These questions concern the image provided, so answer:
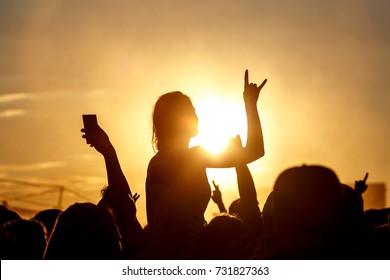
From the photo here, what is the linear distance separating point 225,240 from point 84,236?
106cm

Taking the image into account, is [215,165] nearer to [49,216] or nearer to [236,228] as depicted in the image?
[236,228]

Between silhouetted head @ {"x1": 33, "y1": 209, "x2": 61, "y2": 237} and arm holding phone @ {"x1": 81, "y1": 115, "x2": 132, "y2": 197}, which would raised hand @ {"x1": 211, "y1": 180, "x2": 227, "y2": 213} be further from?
arm holding phone @ {"x1": 81, "y1": 115, "x2": 132, "y2": 197}

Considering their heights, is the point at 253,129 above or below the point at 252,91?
below

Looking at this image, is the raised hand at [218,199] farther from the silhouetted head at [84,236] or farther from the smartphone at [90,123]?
the silhouetted head at [84,236]

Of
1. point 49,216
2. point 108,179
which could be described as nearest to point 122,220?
point 108,179

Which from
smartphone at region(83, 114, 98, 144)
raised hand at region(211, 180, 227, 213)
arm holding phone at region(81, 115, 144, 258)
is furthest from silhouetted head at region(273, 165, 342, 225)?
raised hand at region(211, 180, 227, 213)

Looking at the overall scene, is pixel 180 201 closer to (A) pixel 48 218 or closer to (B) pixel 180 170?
(B) pixel 180 170

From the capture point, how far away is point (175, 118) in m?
6.02

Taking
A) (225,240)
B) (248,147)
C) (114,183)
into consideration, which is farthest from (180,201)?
(114,183)

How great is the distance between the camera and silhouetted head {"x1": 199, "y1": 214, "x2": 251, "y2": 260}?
564cm

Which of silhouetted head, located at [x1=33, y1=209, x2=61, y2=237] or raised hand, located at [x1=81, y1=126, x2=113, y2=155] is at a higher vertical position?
raised hand, located at [x1=81, y1=126, x2=113, y2=155]

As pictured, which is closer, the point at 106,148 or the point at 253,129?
the point at 253,129

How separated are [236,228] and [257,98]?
3.12 feet

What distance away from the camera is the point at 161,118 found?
239 inches
